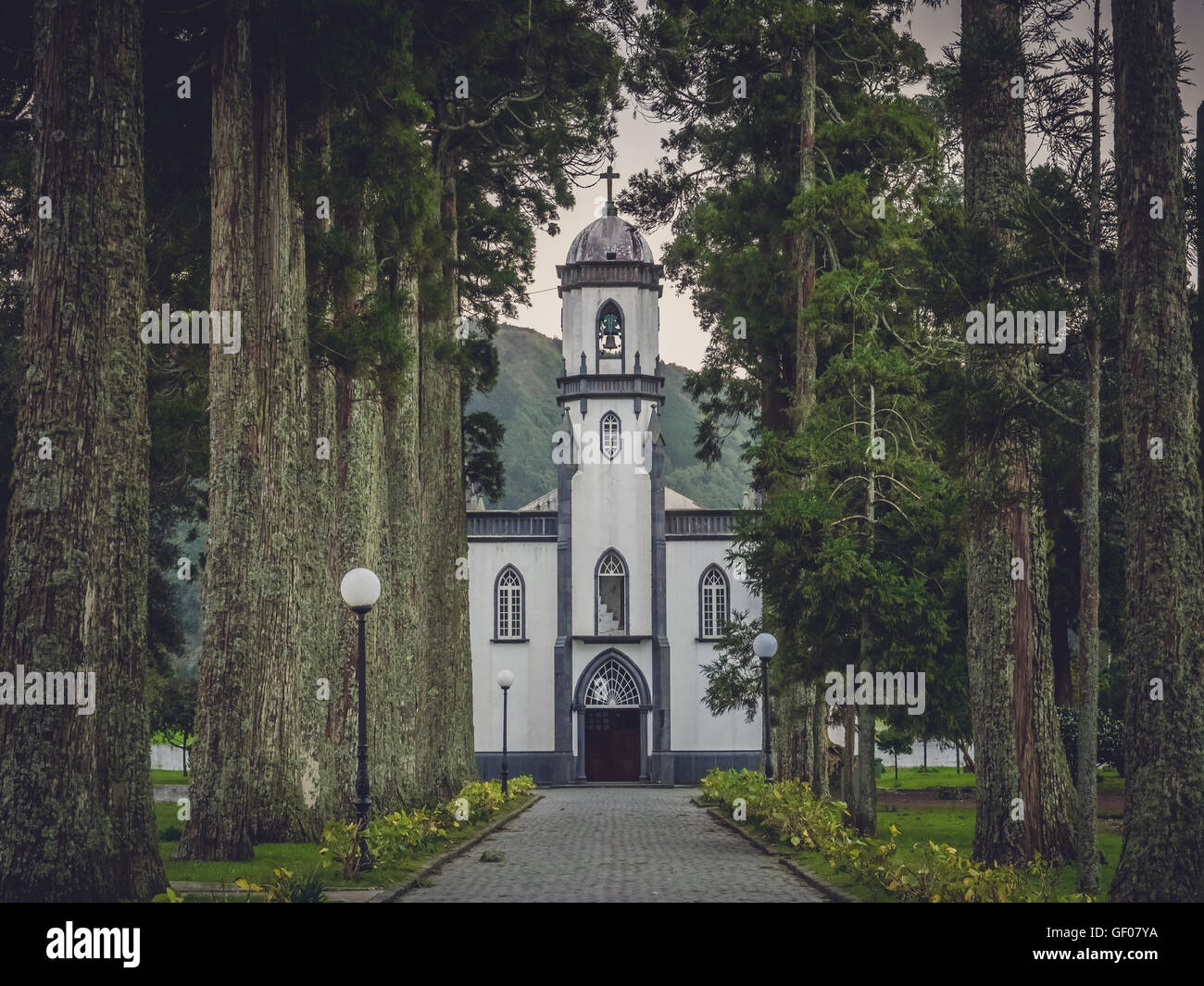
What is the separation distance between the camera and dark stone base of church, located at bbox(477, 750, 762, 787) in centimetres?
4922

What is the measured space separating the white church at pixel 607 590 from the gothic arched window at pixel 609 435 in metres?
0.05

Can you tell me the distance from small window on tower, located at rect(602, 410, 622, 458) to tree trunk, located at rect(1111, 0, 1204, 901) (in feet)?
130

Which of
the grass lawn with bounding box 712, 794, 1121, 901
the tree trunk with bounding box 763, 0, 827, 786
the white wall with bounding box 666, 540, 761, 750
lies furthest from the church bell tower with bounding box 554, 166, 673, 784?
the tree trunk with bounding box 763, 0, 827, 786

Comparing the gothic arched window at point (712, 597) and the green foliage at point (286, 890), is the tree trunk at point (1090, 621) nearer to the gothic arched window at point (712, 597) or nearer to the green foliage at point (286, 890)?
the green foliage at point (286, 890)

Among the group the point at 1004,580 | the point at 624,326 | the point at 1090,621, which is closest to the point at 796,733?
the point at 1004,580

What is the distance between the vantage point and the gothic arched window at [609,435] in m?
51.5

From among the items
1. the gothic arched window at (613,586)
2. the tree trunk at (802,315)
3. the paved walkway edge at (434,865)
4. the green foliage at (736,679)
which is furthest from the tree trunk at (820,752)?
the gothic arched window at (613,586)

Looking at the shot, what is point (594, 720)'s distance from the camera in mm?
50125

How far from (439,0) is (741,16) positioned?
19.7 ft

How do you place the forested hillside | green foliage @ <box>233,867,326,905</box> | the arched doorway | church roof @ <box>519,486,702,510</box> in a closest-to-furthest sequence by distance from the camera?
1. green foliage @ <box>233,867,326,905</box>
2. the arched doorway
3. church roof @ <box>519,486,702,510</box>
4. the forested hillside

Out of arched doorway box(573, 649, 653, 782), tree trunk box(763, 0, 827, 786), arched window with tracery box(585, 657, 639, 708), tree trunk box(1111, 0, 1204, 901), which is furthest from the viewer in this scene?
arched window with tracery box(585, 657, 639, 708)

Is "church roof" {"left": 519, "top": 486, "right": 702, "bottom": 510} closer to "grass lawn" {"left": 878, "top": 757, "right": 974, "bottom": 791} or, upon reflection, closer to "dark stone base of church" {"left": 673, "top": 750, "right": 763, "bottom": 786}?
"dark stone base of church" {"left": 673, "top": 750, "right": 763, "bottom": 786}
